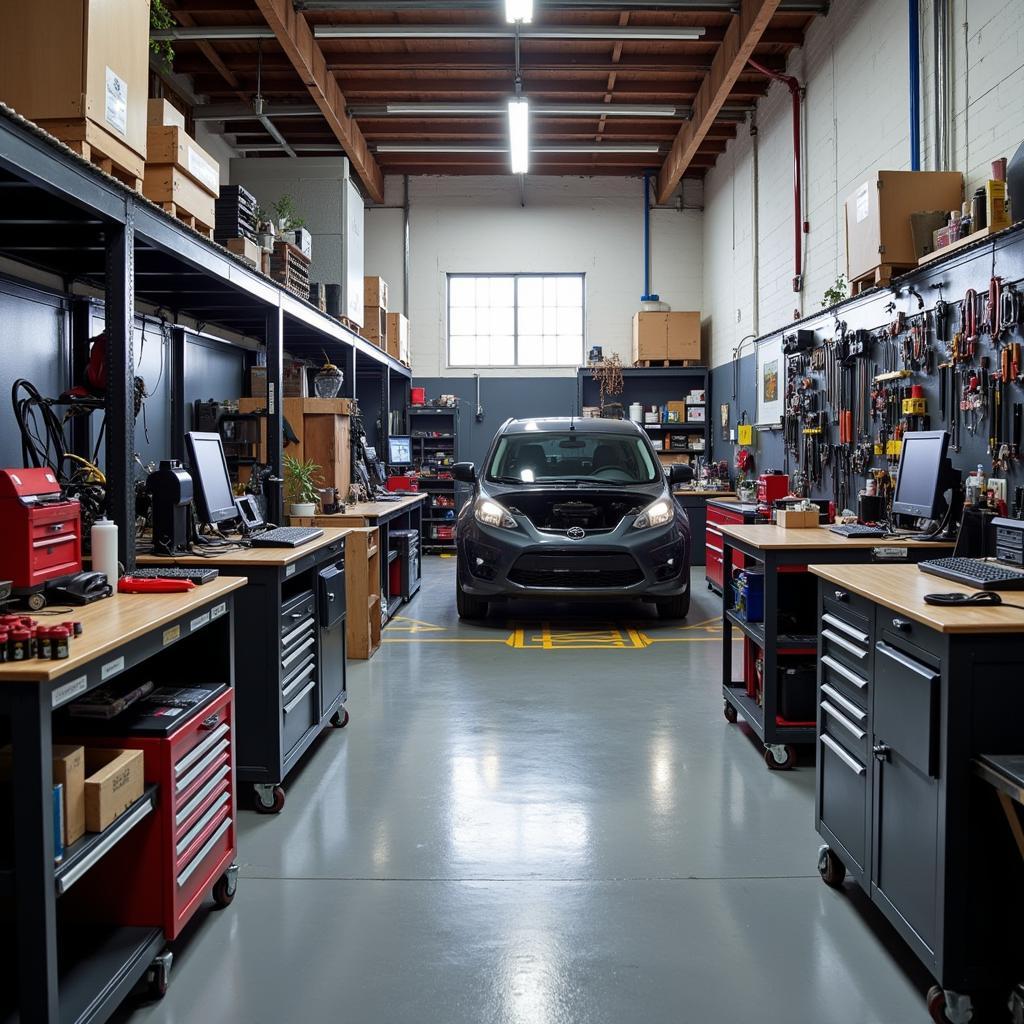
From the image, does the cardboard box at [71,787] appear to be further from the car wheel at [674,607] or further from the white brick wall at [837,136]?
the car wheel at [674,607]

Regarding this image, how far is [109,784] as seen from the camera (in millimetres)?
1982

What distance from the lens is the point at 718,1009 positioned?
2.05m

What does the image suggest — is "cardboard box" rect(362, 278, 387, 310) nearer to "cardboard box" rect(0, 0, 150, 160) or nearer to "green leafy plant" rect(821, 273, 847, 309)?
"green leafy plant" rect(821, 273, 847, 309)

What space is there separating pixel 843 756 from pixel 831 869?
1.20 feet

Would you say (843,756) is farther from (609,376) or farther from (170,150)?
(609,376)

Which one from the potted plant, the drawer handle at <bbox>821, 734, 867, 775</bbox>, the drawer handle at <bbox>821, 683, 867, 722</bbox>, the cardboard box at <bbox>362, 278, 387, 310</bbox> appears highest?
the cardboard box at <bbox>362, 278, 387, 310</bbox>

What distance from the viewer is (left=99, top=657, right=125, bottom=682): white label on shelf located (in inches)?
76.0

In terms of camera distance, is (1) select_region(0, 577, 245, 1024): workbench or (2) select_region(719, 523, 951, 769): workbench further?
(2) select_region(719, 523, 951, 769): workbench

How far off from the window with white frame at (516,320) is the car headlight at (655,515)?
21.5 ft

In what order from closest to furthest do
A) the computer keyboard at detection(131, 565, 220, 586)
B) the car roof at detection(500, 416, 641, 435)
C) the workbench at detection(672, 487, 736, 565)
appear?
1. the computer keyboard at detection(131, 565, 220, 586)
2. the car roof at detection(500, 416, 641, 435)
3. the workbench at detection(672, 487, 736, 565)

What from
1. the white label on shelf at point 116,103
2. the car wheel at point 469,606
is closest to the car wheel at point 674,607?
the car wheel at point 469,606

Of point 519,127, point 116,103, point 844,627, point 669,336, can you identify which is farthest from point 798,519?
point 669,336

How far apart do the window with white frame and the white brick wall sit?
195 cm

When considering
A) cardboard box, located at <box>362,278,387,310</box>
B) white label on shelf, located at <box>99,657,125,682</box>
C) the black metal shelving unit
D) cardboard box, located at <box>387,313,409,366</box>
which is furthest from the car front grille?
the black metal shelving unit
